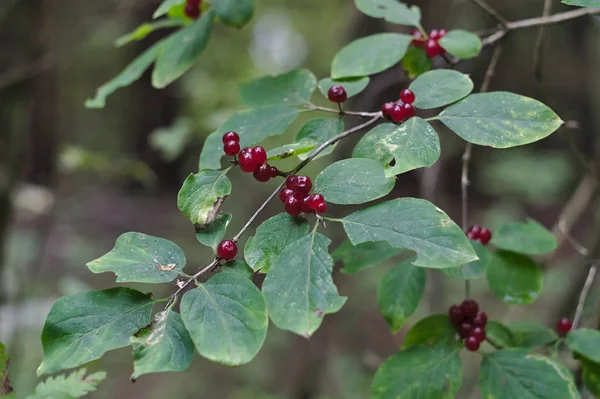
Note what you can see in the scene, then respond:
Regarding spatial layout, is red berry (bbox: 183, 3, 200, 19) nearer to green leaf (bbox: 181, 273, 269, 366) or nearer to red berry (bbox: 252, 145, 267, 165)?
red berry (bbox: 252, 145, 267, 165)

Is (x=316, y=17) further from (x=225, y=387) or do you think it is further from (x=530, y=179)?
(x=225, y=387)

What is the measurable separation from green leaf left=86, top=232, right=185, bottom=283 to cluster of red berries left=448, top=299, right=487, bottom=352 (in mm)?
679

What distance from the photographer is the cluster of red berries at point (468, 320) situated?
116 centimetres

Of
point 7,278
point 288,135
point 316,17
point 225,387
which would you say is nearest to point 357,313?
point 225,387

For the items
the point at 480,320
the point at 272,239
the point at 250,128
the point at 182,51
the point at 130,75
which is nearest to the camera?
the point at 272,239

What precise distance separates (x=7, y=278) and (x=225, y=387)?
2.13 m

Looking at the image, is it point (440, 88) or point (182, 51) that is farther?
point (182, 51)

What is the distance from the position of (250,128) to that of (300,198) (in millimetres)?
281

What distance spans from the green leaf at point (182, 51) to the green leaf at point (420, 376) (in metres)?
0.93

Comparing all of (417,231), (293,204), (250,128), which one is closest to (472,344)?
(417,231)

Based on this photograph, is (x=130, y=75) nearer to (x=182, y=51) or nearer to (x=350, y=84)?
(x=182, y=51)

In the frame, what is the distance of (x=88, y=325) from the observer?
2.55ft

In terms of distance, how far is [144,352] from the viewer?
725mm

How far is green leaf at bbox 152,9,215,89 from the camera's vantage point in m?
1.39
